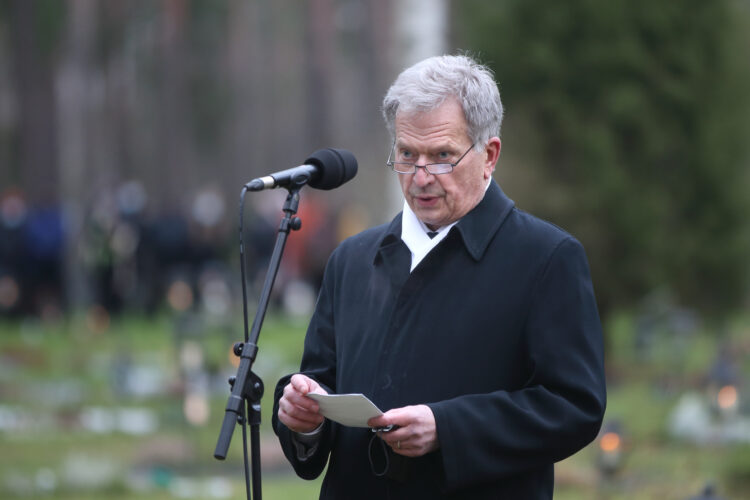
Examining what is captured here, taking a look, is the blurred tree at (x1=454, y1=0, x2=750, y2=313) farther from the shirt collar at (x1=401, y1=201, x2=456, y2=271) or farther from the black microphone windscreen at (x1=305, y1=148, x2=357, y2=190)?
the shirt collar at (x1=401, y1=201, x2=456, y2=271)

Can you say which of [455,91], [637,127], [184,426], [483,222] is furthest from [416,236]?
[637,127]

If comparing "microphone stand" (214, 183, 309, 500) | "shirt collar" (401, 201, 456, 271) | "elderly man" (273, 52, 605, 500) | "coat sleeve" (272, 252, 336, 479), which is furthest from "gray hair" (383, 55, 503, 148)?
"coat sleeve" (272, 252, 336, 479)

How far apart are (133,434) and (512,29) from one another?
5288 mm

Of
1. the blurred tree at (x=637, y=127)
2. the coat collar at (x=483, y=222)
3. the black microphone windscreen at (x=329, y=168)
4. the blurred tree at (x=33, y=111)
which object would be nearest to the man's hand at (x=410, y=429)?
the coat collar at (x=483, y=222)

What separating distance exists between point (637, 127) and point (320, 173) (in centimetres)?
842

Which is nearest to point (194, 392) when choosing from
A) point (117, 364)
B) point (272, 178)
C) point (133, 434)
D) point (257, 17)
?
point (133, 434)

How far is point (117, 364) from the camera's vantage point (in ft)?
44.4

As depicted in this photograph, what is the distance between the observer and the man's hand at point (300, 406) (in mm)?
3197

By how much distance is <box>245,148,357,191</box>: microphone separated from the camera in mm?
3479

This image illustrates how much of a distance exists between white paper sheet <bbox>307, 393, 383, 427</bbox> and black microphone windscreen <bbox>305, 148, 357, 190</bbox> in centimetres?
75

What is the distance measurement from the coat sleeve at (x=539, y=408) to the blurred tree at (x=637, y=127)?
838 cm

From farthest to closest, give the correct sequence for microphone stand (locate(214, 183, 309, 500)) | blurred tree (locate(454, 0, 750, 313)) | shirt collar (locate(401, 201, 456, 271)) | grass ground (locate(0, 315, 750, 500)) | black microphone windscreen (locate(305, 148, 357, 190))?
blurred tree (locate(454, 0, 750, 313))
grass ground (locate(0, 315, 750, 500))
black microphone windscreen (locate(305, 148, 357, 190))
shirt collar (locate(401, 201, 456, 271))
microphone stand (locate(214, 183, 309, 500))

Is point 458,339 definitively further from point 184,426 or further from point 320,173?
point 184,426

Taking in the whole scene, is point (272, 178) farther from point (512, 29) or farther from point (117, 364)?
point (117, 364)
